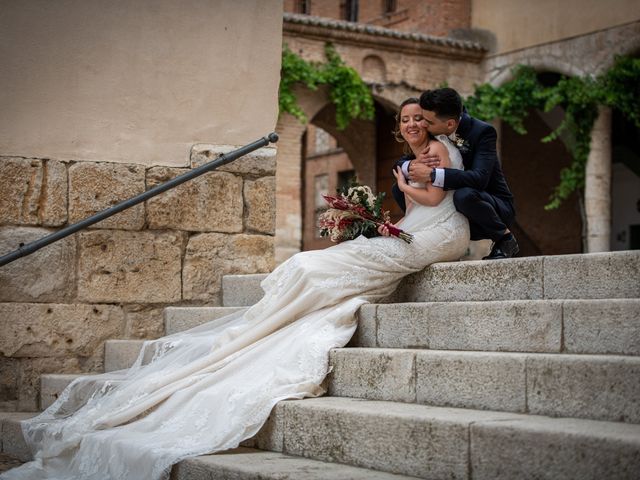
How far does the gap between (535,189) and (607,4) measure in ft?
16.0

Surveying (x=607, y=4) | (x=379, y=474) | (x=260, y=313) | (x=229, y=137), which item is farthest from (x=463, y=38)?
(x=379, y=474)

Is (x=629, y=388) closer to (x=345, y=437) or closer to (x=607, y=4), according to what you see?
(x=345, y=437)

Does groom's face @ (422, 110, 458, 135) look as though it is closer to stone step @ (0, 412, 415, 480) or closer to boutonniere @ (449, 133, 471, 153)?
boutonniere @ (449, 133, 471, 153)

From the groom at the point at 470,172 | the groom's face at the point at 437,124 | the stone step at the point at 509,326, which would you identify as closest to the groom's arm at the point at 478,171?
the groom at the point at 470,172

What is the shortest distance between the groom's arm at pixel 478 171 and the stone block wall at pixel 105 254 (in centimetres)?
214

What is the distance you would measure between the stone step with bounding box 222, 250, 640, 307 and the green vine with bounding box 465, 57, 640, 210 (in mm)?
11945

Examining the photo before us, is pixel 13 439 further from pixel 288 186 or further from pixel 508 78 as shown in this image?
pixel 508 78

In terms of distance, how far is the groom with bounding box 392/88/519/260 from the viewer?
533cm

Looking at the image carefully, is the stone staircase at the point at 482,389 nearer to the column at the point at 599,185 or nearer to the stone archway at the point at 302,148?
the column at the point at 599,185

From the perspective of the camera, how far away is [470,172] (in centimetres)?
533

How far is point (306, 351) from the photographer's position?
15.8 feet

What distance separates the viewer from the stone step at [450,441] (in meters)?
3.19

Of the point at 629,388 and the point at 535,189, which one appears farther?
the point at 535,189

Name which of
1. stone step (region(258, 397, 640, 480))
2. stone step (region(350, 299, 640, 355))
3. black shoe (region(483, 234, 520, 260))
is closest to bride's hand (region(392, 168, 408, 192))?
black shoe (region(483, 234, 520, 260))
